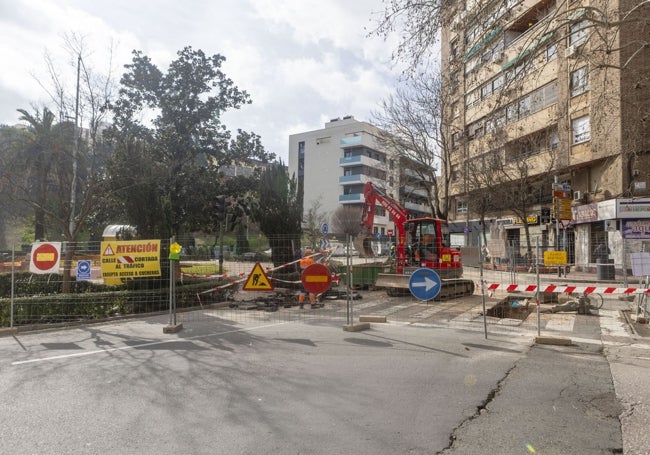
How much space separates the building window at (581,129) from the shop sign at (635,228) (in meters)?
5.44

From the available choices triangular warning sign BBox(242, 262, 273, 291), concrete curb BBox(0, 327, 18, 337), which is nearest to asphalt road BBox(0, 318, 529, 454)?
concrete curb BBox(0, 327, 18, 337)

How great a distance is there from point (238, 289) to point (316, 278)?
4.51 metres

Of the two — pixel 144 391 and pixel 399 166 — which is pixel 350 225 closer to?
pixel 399 166

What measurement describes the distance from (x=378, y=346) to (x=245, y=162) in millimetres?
18874

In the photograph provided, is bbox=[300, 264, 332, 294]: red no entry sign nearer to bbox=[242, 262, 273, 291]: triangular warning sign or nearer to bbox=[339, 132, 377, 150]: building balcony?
bbox=[242, 262, 273, 291]: triangular warning sign

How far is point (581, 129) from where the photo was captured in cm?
2639

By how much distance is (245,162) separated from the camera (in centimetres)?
2488

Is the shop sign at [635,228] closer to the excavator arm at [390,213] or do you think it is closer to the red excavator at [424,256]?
the red excavator at [424,256]

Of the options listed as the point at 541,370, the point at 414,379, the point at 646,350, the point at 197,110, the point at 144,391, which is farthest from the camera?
the point at 197,110

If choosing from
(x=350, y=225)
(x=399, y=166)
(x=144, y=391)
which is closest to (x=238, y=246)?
(x=144, y=391)

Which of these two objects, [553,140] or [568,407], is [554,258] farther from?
[553,140]

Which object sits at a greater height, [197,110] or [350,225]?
[197,110]

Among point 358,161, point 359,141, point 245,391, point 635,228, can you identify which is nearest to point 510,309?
point 245,391

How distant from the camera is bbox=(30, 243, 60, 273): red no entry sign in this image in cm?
1011
